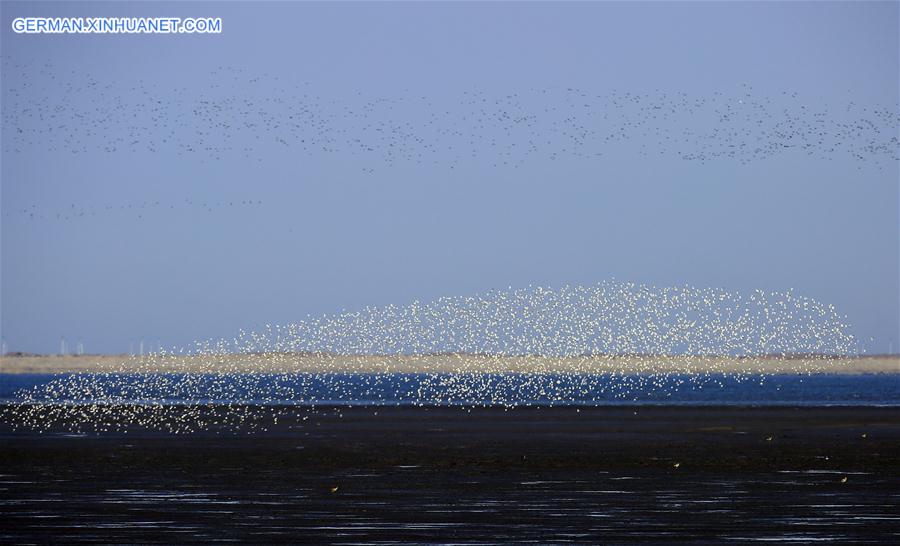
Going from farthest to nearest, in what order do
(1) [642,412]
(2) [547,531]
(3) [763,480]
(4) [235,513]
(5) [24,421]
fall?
(1) [642,412] → (5) [24,421] → (3) [763,480] → (4) [235,513] → (2) [547,531]

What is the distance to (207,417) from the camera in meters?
72.9

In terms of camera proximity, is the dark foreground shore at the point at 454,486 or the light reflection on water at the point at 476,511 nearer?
the light reflection on water at the point at 476,511

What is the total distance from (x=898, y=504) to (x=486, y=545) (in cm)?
973

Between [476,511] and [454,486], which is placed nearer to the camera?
[476,511]

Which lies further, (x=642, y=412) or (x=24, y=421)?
(x=642, y=412)

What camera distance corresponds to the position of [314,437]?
5416cm

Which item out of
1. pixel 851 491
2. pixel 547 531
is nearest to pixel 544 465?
pixel 851 491

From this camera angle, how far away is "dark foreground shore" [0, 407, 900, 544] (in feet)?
85.7

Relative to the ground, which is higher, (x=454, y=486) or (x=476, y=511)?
(x=454, y=486)

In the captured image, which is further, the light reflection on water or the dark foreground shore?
the dark foreground shore

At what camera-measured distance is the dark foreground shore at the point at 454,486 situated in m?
26.1

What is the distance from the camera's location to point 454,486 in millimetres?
34344

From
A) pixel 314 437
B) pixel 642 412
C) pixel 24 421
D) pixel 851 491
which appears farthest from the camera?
pixel 642 412

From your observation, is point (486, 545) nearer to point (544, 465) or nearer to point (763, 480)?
point (763, 480)
